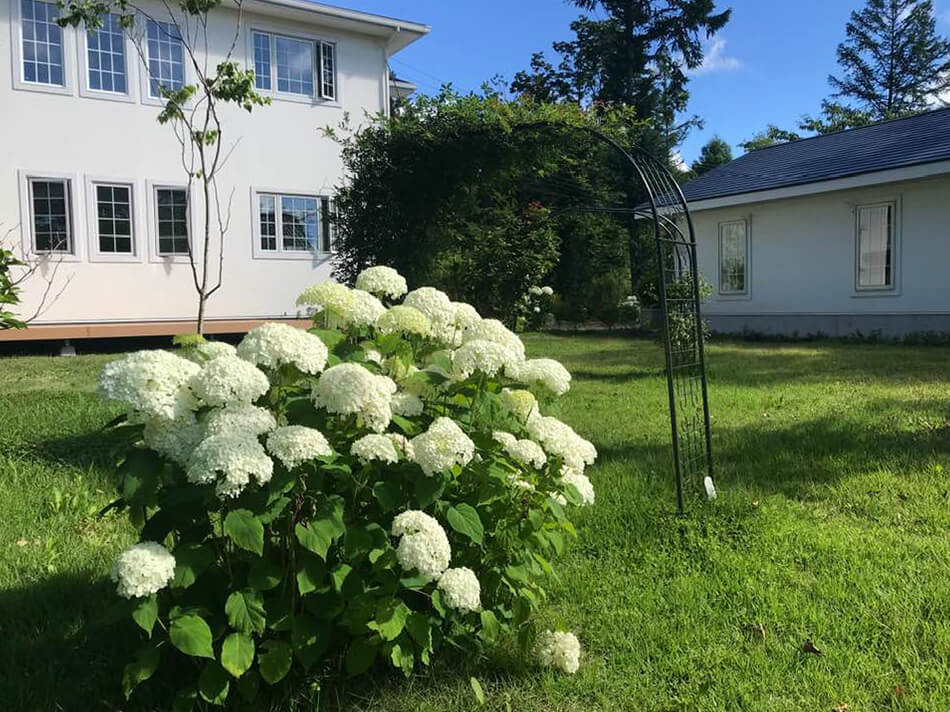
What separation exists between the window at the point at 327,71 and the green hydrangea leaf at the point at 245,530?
13719 mm

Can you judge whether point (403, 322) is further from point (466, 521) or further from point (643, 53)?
point (643, 53)

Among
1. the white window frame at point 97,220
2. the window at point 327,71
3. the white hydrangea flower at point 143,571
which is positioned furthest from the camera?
the window at point 327,71

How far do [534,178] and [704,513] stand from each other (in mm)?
4261

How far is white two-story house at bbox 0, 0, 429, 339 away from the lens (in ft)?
39.0

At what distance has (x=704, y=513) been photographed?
3.96 meters

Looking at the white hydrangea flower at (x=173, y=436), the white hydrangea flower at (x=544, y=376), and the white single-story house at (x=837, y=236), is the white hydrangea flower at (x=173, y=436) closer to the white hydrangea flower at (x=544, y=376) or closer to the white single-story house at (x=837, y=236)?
the white hydrangea flower at (x=544, y=376)

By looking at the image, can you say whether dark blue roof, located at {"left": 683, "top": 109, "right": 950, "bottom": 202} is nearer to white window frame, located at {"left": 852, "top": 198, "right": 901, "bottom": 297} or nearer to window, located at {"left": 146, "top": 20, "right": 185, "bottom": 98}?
white window frame, located at {"left": 852, "top": 198, "right": 901, "bottom": 297}

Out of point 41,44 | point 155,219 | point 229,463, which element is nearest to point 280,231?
point 155,219

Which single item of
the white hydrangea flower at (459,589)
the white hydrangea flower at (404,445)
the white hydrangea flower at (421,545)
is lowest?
the white hydrangea flower at (459,589)

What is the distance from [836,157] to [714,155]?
1782cm

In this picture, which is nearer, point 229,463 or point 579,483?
point 229,463

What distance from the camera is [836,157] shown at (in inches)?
577

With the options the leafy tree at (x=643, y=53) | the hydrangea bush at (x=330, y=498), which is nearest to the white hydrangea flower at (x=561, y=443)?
the hydrangea bush at (x=330, y=498)

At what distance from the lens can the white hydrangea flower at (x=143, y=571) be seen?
176cm
